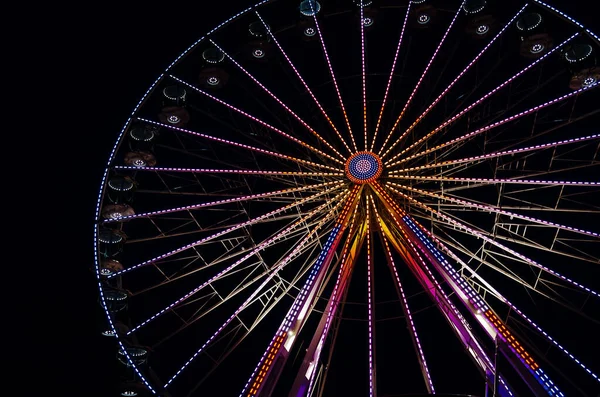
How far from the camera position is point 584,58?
44.5 feet

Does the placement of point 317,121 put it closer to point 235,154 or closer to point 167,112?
point 235,154

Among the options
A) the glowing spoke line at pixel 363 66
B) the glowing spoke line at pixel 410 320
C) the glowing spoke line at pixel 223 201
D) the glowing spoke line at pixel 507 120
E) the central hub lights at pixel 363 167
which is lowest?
the glowing spoke line at pixel 410 320

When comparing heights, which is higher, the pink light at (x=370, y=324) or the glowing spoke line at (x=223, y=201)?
the glowing spoke line at (x=223, y=201)

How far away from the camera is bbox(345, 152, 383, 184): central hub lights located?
13.9 m

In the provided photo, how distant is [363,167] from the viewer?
45.8ft

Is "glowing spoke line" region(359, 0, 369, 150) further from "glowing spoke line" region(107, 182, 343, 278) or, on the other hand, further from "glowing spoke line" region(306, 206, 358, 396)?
"glowing spoke line" region(306, 206, 358, 396)

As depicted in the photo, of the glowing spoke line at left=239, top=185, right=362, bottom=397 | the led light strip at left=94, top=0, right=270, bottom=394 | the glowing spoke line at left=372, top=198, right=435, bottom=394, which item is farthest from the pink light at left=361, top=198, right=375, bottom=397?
the led light strip at left=94, top=0, right=270, bottom=394

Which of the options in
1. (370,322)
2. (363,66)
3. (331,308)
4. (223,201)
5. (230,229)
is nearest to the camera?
(370,322)

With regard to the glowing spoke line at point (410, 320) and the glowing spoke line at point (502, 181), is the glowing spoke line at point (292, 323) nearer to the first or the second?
the glowing spoke line at point (410, 320)

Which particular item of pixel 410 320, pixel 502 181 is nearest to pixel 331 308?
pixel 410 320

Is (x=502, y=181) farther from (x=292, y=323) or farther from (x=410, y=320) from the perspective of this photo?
(x=292, y=323)

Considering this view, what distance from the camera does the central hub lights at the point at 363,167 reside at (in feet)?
45.5

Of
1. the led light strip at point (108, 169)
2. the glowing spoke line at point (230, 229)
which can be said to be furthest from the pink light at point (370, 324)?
the led light strip at point (108, 169)

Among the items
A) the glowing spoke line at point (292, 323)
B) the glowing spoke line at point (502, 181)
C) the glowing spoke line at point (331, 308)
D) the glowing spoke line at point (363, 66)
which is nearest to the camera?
the glowing spoke line at point (292, 323)
